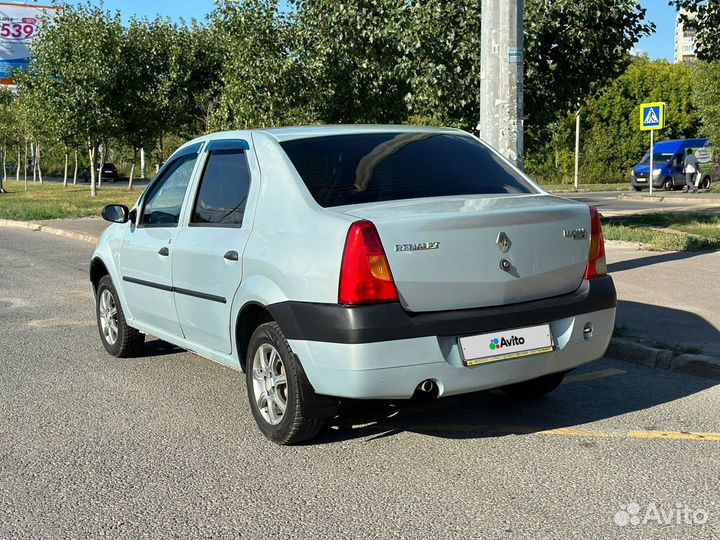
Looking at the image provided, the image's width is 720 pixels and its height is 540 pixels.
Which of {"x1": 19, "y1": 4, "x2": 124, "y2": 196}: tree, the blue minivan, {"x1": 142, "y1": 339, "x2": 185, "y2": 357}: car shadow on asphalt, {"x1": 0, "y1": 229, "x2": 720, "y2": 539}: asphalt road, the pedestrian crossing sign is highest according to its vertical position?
{"x1": 19, "y1": 4, "x2": 124, "y2": 196}: tree

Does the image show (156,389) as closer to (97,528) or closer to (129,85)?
(97,528)

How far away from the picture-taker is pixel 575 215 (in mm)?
4613

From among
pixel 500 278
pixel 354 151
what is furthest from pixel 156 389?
pixel 500 278

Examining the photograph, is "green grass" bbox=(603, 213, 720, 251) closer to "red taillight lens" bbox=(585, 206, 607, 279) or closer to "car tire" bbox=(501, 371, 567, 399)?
"car tire" bbox=(501, 371, 567, 399)

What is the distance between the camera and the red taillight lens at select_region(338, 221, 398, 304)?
13.3 feet

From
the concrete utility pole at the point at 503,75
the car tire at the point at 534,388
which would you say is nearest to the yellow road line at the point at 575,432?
the car tire at the point at 534,388

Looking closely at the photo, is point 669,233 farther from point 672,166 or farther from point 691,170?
point 672,166

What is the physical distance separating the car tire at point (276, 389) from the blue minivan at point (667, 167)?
3388cm

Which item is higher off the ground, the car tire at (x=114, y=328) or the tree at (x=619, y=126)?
the tree at (x=619, y=126)

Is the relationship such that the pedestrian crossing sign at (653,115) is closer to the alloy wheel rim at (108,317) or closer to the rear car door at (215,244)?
the alloy wheel rim at (108,317)

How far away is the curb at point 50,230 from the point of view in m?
17.2

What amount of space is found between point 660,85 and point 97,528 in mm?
47054

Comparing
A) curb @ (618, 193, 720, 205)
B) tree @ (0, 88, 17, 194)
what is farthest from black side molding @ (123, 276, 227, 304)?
tree @ (0, 88, 17, 194)

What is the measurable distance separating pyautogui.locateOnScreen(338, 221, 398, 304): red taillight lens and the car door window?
1918 millimetres
